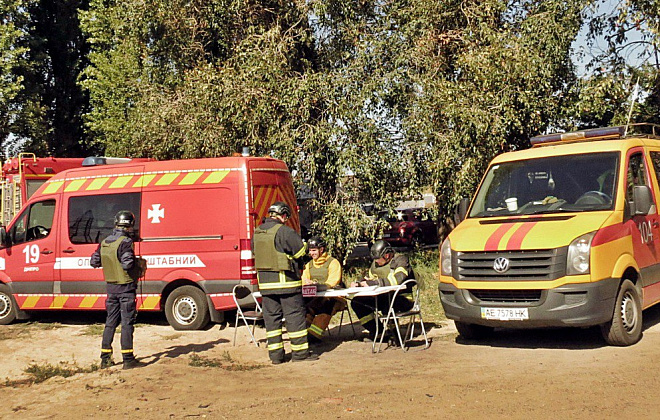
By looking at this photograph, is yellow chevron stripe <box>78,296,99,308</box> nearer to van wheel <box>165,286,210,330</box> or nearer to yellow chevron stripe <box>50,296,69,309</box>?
yellow chevron stripe <box>50,296,69,309</box>

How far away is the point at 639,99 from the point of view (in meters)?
15.5

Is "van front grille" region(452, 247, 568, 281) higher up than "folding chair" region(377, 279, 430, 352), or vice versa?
"van front grille" region(452, 247, 568, 281)

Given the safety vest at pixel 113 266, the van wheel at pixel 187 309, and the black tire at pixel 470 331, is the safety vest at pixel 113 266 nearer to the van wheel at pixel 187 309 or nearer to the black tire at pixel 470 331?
the van wheel at pixel 187 309

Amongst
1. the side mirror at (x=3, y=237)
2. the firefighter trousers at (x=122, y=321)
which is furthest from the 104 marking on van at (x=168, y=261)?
the firefighter trousers at (x=122, y=321)

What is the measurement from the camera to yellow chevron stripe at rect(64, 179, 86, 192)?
439 inches

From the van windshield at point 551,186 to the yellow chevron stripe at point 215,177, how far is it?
350 centimetres

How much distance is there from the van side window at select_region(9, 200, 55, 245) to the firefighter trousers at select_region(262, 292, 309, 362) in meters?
4.96

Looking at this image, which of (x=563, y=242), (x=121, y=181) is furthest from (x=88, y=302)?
(x=563, y=242)

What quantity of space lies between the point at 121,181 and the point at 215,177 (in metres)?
1.64

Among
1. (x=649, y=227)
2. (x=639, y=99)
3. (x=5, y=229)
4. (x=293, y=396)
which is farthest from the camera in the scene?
(x=639, y=99)

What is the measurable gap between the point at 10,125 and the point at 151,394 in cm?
2386

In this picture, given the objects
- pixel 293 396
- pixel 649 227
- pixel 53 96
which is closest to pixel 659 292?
pixel 649 227

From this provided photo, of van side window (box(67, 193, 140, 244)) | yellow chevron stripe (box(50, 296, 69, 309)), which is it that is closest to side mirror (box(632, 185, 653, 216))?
van side window (box(67, 193, 140, 244))

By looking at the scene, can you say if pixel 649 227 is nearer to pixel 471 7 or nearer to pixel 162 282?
pixel 162 282
